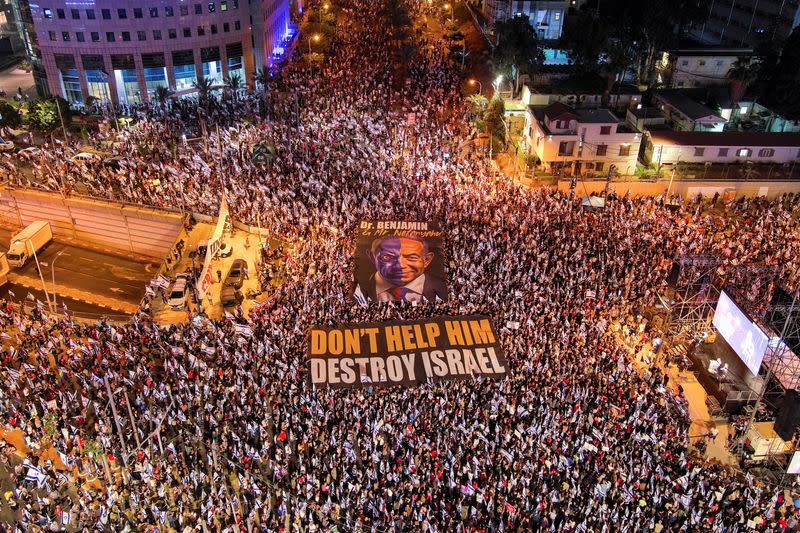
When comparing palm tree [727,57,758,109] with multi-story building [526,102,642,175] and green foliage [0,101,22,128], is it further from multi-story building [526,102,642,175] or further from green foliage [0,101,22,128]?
green foliage [0,101,22,128]

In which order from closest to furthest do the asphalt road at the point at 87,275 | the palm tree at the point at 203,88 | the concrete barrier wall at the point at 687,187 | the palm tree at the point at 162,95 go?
1. the asphalt road at the point at 87,275
2. the concrete barrier wall at the point at 687,187
3. the palm tree at the point at 203,88
4. the palm tree at the point at 162,95

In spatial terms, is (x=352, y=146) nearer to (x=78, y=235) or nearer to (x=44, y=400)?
(x=78, y=235)

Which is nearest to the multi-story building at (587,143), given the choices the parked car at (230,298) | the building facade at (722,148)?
the building facade at (722,148)

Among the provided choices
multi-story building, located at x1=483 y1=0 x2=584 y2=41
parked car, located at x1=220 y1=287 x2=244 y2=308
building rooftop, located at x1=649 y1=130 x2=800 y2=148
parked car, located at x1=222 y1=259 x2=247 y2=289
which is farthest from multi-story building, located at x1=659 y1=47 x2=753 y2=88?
parked car, located at x1=220 y1=287 x2=244 y2=308

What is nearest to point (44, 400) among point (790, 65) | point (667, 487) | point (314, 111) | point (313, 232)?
point (313, 232)

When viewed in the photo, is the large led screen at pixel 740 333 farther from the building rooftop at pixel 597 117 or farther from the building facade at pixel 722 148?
the building facade at pixel 722 148

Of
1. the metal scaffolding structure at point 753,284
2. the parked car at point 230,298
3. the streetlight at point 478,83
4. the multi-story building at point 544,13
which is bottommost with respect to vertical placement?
the parked car at point 230,298
